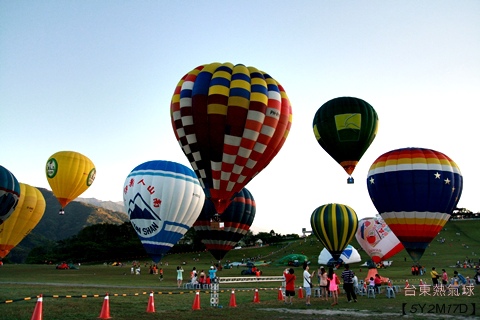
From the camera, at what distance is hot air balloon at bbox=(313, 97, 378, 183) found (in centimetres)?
3481

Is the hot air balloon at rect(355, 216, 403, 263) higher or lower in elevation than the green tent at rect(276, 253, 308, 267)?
higher

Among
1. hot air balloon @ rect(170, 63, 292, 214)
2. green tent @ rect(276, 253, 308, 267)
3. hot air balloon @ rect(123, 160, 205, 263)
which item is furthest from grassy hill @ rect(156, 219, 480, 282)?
hot air balloon @ rect(170, 63, 292, 214)

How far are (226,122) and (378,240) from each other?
100 feet

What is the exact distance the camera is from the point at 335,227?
4419 cm

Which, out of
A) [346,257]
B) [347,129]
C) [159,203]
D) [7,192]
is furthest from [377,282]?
[346,257]

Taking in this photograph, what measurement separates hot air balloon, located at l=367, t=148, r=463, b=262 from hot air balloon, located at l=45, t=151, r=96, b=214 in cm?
3370

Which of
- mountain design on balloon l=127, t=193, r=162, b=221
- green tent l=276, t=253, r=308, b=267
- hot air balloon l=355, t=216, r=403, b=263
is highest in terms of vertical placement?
mountain design on balloon l=127, t=193, r=162, b=221

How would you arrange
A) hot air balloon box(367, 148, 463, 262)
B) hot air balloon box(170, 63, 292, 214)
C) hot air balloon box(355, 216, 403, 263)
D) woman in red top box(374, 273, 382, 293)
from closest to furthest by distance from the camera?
woman in red top box(374, 273, 382, 293) < hot air balloon box(170, 63, 292, 214) < hot air balloon box(367, 148, 463, 262) < hot air balloon box(355, 216, 403, 263)

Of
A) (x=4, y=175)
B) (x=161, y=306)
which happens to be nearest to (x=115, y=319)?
(x=161, y=306)

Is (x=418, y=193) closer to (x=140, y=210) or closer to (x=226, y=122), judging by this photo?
(x=226, y=122)

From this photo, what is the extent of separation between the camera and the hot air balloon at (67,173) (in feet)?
163

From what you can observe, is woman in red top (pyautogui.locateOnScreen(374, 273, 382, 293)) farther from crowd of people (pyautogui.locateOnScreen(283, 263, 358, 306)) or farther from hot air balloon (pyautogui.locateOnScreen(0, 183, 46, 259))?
hot air balloon (pyautogui.locateOnScreen(0, 183, 46, 259))

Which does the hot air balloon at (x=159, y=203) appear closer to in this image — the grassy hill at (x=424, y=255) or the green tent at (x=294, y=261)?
the grassy hill at (x=424, y=255)

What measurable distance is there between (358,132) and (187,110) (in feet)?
46.6
